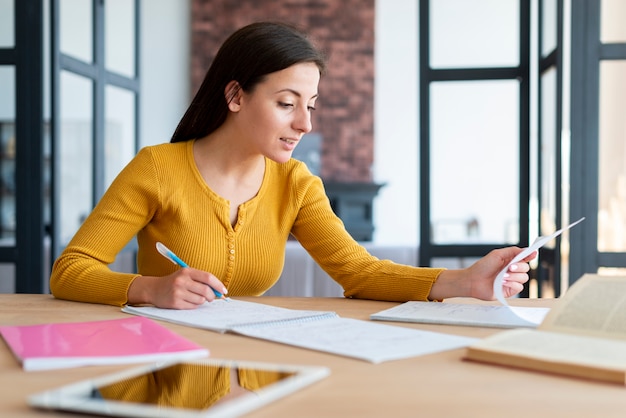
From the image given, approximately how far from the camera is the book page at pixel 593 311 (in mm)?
1006

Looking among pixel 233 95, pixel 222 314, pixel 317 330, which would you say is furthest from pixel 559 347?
pixel 233 95

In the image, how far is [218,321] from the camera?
116 centimetres

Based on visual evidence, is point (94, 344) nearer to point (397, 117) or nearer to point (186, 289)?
point (186, 289)

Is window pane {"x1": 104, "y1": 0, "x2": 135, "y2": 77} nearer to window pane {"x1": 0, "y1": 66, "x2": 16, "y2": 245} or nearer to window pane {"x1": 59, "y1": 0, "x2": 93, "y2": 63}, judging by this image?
window pane {"x1": 59, "y1": 0, "x2": 93, "y2": 63}

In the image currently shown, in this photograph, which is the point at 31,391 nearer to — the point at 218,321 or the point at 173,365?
the point at 173,365

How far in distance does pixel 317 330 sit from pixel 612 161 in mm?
2092

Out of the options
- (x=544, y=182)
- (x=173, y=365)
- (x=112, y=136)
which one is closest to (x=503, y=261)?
(x=173, y=365)

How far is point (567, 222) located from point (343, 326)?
1.93 m

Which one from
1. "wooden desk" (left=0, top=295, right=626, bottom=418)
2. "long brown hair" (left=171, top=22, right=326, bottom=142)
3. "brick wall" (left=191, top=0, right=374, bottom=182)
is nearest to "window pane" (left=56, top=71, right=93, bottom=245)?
"long brown hair" (left=171, top=22, right=326, bottom=142)

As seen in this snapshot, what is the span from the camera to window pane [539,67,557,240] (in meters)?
2.99

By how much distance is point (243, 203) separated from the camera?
5.71 ft

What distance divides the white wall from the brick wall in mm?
124

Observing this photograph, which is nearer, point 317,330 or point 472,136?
point 317,330

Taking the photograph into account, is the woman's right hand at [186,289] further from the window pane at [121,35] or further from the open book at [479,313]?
the window pane at [121,35]
